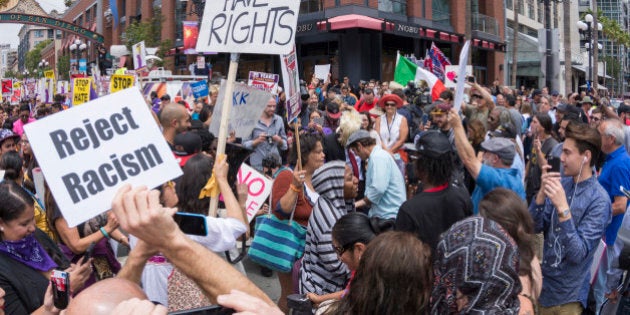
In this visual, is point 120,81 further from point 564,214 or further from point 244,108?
point 564,214

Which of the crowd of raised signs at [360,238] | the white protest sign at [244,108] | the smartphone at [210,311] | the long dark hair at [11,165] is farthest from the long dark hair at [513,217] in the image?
the long dark hair at [11,165]

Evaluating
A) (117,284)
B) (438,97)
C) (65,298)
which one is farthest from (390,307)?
(438,97)

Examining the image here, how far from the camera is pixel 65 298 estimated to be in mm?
2207

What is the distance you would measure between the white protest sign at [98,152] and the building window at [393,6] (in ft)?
87.3

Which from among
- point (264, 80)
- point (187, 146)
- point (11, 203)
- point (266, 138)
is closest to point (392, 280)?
point (11, 203)

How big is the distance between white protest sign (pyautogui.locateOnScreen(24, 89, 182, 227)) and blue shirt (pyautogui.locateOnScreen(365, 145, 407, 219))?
2.96 meters

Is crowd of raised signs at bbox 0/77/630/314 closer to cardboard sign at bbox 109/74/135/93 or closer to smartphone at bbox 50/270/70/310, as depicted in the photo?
smartphone at bbox 50/270/70/310

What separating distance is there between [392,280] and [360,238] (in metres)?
0.86

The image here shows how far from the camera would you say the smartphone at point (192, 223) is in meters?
2.54

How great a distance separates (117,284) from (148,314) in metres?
0.39

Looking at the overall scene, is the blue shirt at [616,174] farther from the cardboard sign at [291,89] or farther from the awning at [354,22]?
the awning at [354,22]

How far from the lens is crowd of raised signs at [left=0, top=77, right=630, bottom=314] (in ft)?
6.53

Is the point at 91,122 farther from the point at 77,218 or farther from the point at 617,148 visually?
the point at 617,148

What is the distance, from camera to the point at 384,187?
17.0 ft
